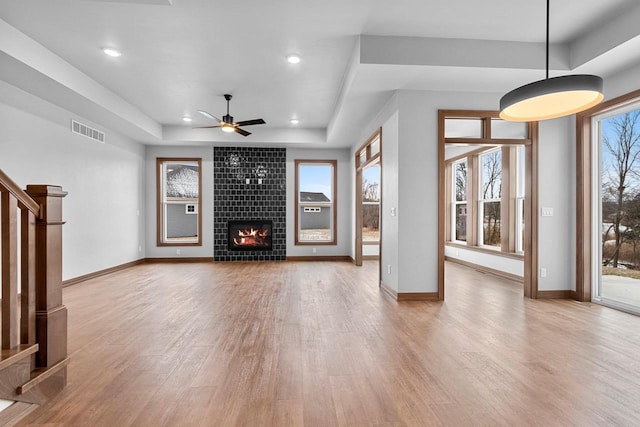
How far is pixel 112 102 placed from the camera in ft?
17.7

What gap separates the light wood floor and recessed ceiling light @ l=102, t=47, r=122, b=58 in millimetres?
2968

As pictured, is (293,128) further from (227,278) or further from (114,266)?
Result: (114,266)

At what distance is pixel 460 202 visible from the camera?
25.9 feet

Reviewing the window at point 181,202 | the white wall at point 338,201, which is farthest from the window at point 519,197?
the window at point 181,202

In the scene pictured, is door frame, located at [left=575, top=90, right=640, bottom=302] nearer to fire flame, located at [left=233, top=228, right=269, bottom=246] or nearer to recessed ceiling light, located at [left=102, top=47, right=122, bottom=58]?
recessed ceiling light, located at [left=102, top=47, right=122, bottom=58]

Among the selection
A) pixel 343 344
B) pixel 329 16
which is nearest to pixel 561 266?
pixel 343 344

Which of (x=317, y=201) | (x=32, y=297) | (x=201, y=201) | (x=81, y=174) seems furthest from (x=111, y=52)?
(x=317, y=201)

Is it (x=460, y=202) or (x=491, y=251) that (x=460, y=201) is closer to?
(x=460, y=202)

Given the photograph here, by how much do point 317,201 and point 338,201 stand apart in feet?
1.71

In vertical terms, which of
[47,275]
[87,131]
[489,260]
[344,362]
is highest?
[87,131]

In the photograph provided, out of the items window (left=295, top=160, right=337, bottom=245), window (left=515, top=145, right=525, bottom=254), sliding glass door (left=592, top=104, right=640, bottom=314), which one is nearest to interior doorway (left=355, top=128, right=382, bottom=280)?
window (left=295, top=160, right=337, bottom=245)

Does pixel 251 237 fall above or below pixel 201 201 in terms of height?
below

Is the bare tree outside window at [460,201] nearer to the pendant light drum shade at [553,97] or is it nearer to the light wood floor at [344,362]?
the light wood floor at [344,362]

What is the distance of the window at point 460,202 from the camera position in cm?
775
